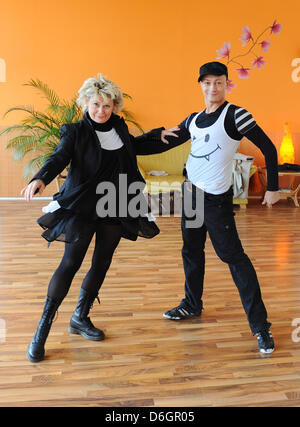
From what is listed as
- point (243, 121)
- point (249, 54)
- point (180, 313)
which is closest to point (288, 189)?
point (249, 54)

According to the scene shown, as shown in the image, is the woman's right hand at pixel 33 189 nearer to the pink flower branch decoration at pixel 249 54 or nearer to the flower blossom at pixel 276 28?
the pink flower branch decoration at pixel 249 54

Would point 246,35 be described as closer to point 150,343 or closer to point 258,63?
point 258,63

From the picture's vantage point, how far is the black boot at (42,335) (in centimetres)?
196

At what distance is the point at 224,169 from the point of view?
206 cm

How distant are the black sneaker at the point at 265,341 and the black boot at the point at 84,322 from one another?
0.83 m

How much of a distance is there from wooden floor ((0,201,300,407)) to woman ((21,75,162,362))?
24 centimetres

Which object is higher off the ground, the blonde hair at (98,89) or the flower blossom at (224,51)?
the flower blossom at (224,51)

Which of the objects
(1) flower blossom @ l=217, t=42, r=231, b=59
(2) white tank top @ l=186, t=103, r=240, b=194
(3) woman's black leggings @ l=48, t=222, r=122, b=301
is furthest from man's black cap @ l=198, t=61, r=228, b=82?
(1) flower blossom @ l=217, t=42, r=231, b=59

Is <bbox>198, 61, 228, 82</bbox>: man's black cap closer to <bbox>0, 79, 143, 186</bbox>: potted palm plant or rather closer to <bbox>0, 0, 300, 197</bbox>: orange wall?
<bbox>0, 79, 143, 186</bbox>: potted palm plant

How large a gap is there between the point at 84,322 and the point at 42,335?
296mm

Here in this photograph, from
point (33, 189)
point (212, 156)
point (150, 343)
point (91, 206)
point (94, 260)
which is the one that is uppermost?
point (212, 156)

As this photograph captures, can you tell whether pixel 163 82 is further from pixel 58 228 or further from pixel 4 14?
pixel 58 228

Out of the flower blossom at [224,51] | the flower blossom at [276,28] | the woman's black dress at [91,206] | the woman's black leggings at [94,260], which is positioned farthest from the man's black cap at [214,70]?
the flower blossom at [276,28]
